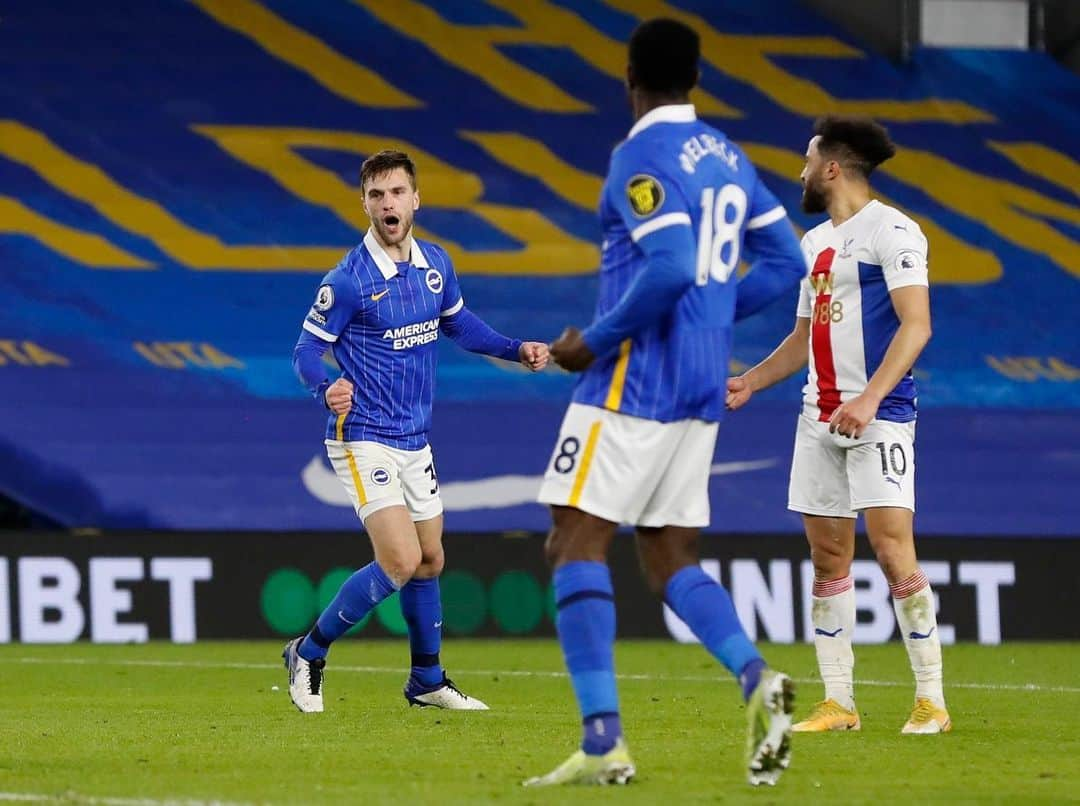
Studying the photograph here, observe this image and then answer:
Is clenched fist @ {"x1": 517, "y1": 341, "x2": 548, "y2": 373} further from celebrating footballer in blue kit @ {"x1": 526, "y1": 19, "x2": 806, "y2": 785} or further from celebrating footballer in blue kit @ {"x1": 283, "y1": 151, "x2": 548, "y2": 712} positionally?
celebrating footballer in blue kit @ {"x1": 526, "y1": 19, "x2": 806, "y2": 785}

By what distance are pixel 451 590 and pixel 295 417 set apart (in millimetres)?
2537

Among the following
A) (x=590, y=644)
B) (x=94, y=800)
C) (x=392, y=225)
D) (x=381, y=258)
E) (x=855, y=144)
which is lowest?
(x=94, y=800)

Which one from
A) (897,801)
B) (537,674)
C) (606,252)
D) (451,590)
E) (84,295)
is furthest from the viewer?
(84,295)

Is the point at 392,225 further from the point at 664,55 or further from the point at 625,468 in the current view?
the point at 625,468

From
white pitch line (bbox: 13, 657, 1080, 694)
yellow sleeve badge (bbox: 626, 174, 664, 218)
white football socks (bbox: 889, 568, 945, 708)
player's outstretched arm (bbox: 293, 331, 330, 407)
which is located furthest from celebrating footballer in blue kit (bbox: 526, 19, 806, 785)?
white pitch line (bbox: 13, 657, 1080, 694)

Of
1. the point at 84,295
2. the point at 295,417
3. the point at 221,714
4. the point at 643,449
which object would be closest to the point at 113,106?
the point at 84,295

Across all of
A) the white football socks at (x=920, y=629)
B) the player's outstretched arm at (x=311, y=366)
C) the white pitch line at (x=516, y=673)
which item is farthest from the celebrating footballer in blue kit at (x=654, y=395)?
the white pitch line at (x=516, y=673)

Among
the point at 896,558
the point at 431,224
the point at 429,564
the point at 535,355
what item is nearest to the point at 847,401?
the point at 896,558

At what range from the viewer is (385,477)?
7633 millimetres

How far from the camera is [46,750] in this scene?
6.15m

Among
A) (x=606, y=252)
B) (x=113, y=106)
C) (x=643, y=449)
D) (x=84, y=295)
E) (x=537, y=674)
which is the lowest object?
(x=537, y=674)

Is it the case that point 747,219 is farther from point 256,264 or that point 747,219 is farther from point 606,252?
point 256,264

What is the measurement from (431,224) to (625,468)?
11.0m

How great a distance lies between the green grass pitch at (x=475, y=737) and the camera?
508 cm
